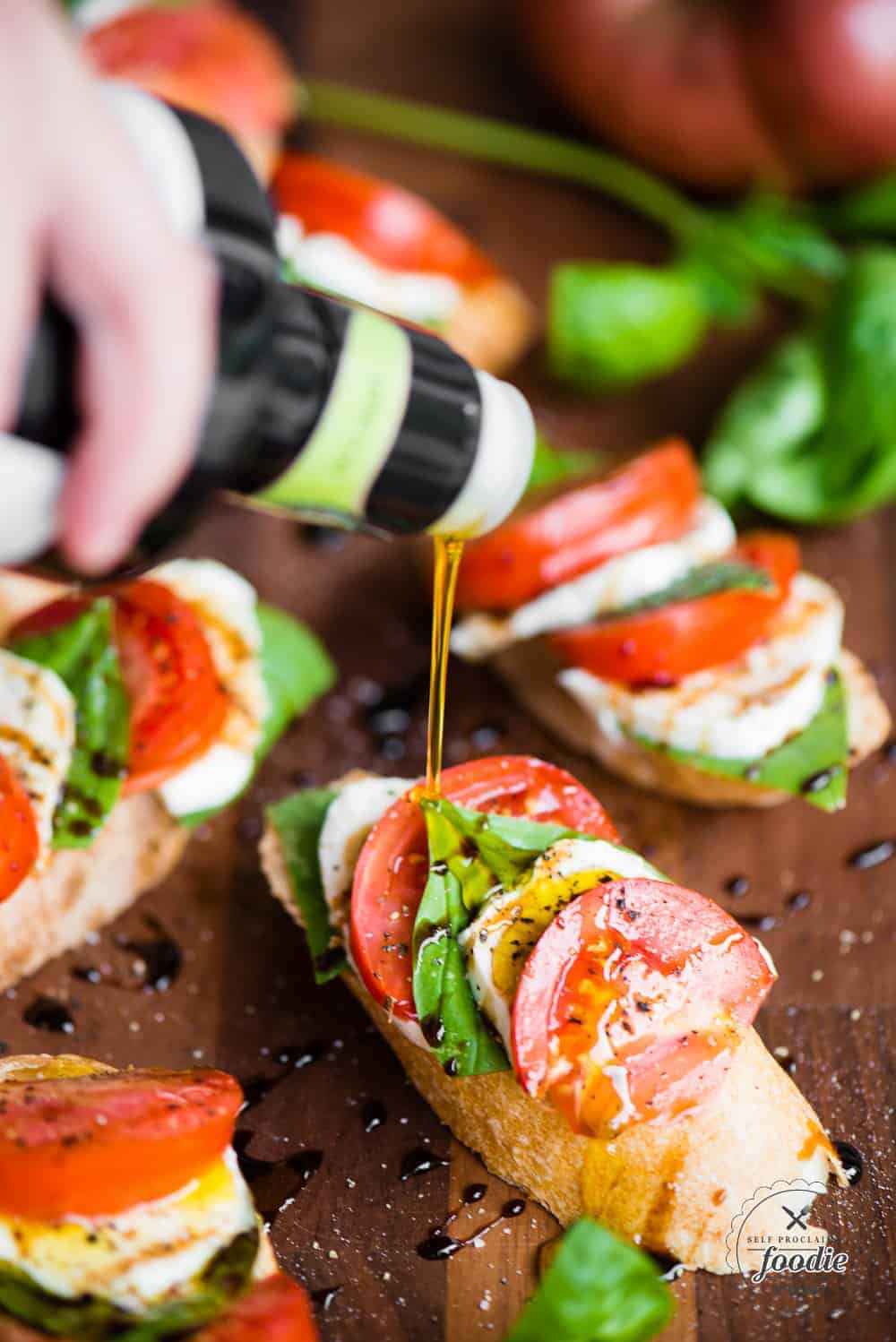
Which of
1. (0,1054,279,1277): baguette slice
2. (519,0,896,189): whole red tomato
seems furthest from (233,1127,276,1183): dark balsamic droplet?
(519,0,896,189): whole red tomato

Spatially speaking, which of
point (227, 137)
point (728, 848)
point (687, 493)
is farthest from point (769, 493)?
point (227, 137)

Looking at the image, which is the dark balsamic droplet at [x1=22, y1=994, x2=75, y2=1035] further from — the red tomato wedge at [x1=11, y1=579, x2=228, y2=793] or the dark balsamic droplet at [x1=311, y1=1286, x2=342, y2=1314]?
the dark balsamic droplet at [x1=311, y1=1286, x2=342, y2=1314]

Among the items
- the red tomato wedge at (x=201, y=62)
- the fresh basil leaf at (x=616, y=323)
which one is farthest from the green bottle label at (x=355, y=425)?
the red tomato wedge at (x=201, y=62)

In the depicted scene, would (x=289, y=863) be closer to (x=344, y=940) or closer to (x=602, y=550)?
(x=344, y=940)

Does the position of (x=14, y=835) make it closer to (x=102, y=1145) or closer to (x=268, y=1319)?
(x=102, y=1145)

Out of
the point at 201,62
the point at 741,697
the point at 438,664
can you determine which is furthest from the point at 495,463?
the point at 201,62
